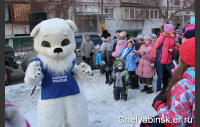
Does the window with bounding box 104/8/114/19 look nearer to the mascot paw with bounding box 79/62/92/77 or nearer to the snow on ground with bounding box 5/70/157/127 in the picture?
the snow on ground with bounding box 5/70/157/127

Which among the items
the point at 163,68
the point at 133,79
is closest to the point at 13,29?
the point at 133,79

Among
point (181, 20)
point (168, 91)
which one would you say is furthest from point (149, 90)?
A: point (181, 20)

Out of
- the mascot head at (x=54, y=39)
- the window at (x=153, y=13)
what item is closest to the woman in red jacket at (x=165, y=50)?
the mascot head at (x=54, y=39)

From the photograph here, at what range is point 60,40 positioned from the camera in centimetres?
338

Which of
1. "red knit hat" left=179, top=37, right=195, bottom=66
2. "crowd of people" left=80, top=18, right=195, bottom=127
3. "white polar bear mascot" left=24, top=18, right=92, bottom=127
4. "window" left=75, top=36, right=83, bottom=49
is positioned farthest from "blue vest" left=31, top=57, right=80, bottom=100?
"window" left=75, top=36, right=83, bottom=49

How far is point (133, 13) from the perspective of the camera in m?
31.0

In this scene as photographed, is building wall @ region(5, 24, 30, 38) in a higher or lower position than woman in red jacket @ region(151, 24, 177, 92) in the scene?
higher

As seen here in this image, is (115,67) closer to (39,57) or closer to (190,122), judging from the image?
(39,57)

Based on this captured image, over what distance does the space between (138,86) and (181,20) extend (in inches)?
1344

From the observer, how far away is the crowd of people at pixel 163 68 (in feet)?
6.73

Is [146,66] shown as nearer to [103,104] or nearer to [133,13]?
[103,104]

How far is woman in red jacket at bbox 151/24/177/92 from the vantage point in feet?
18.5

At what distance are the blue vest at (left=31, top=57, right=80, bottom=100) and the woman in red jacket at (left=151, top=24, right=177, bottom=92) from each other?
311 cm

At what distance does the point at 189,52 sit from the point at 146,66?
3.91m
